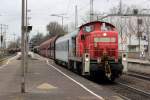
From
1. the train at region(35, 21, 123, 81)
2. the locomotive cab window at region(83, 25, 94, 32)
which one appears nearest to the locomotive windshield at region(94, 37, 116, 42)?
the train at region(35, 21, 123, 81)

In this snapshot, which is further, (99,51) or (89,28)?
(89,28)

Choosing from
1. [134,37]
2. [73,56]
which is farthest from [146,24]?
[73,56]

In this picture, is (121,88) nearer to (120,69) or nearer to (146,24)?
(120,69)

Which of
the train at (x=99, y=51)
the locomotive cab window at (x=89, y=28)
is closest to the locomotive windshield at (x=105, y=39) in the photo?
the train at (x=99, y=51)

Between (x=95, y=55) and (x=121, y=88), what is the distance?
3.33 metres

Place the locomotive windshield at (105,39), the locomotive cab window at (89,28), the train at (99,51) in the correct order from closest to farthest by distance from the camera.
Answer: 1. the train at (99,51)
2. the locomotive windshield at (105,39)
3. the locomotive cab window at (89,28)

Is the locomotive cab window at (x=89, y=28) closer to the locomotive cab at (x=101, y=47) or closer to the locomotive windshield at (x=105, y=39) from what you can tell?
the locomotive cab at (x=101, y=47)

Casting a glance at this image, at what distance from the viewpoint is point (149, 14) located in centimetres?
10188

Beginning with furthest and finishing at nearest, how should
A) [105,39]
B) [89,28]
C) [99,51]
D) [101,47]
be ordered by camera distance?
[89,28] < [105,39] < [101,47] < [99,51]

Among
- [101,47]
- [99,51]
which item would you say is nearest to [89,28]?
[101,47]

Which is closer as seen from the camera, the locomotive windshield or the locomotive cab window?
the locomotive windshield

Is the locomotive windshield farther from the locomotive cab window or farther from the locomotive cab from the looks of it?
the locomotive cab window

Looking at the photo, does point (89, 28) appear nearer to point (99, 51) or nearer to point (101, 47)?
point (101, 47)

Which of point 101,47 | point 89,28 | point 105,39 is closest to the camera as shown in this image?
point 101,47
